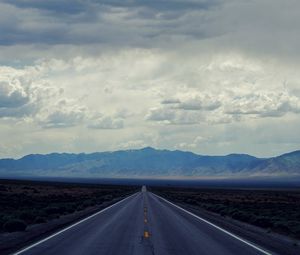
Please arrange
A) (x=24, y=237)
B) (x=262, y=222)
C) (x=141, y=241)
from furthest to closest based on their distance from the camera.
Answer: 1. (x=262, y=222)
2. (x=24, y=237)
3. (x=141, y=241)

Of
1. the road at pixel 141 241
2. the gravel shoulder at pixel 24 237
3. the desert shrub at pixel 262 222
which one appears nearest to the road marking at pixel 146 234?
the road at pixel 141 241

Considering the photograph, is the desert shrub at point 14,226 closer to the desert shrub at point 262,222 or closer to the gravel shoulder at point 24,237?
the gravel shoulder at point 24,237

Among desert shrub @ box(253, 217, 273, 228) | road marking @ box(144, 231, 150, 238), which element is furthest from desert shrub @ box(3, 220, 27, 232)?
desert shrub @ box(253, 217, 273, 228)

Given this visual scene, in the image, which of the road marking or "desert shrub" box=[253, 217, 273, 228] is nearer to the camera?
the road marking

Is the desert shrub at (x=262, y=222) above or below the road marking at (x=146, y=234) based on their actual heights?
above

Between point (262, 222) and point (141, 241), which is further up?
point (262, 222)

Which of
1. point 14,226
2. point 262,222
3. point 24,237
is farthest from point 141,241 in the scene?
point 262,222

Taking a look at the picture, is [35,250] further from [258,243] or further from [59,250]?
[258,243]

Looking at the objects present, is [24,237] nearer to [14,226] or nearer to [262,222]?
[14,226]

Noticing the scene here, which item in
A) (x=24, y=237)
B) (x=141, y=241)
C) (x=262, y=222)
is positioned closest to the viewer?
(x=141, y=241)

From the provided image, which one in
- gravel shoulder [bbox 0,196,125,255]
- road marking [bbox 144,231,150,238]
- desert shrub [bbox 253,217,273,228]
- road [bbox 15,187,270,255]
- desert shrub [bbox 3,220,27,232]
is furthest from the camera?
desert shrub [bbox 253,217,273,228]

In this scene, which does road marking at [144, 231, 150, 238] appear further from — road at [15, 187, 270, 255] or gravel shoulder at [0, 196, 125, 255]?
gravel shoulder at [0, 196, 125, 255]

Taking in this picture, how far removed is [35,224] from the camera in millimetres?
28203

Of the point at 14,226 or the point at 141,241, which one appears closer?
the point at 141,241
